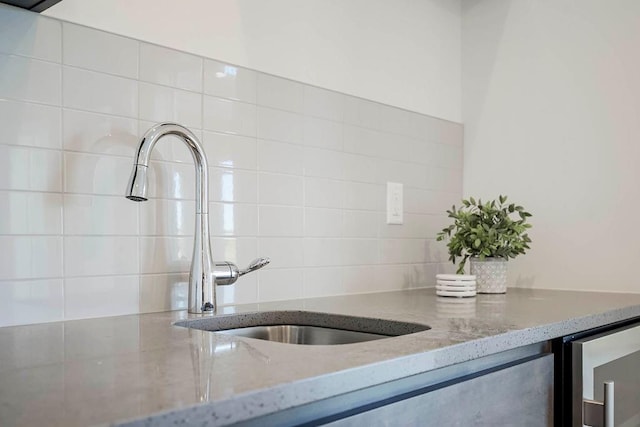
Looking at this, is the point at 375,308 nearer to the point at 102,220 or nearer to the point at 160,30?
the point at 102,220

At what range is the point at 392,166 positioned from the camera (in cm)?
189

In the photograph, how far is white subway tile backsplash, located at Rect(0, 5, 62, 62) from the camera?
43.0 inches

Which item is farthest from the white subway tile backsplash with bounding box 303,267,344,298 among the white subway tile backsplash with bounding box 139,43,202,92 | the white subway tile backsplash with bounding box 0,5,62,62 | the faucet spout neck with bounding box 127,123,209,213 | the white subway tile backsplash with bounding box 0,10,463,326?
the white subway tile backsplash with bounding box 0,5,62,62

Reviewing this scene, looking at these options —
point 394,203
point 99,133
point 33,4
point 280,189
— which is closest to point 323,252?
point 280,189

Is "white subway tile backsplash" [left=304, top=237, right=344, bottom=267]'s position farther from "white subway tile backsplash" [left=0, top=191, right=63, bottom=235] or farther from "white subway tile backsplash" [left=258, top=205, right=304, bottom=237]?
"white subway tile backsplash" [left=0, top=191, right=63, bottom=235]

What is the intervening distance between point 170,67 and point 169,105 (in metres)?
0.08

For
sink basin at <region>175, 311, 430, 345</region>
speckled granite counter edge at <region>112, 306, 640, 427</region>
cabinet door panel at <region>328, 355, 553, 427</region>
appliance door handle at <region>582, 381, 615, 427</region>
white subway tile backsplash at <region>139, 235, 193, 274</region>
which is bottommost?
appliance door handle at <region>582, 381, 615, 427</region>

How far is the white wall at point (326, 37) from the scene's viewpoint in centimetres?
129

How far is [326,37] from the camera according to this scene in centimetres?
170

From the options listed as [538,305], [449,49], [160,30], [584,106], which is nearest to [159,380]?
[160,30]

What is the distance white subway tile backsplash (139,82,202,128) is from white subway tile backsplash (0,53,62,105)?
176mm

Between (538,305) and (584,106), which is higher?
(584,106)

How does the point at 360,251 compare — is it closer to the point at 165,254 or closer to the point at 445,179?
the point at 445,179

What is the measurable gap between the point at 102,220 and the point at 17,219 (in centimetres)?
16
